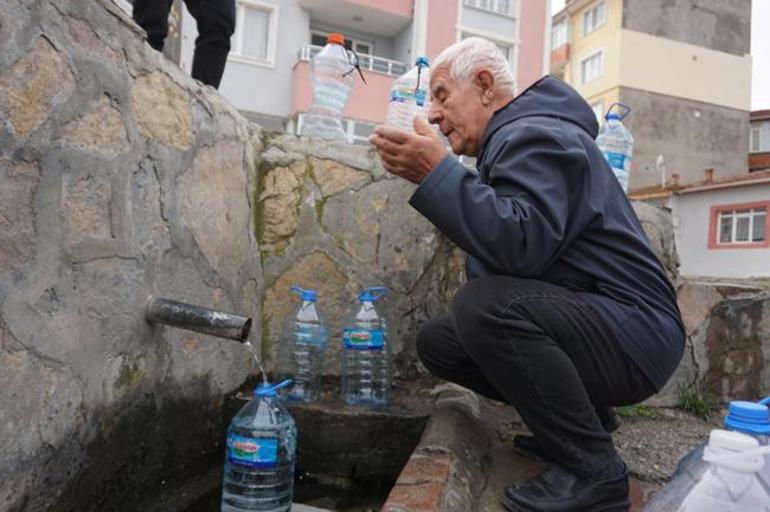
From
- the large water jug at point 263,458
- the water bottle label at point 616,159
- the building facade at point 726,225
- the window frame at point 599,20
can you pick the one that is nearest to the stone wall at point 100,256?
the large water jug at point 263,458

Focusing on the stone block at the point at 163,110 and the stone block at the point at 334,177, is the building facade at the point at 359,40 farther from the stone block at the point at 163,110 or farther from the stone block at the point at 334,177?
the stone block at the point at 163,110

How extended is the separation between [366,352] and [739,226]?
16.0 meters

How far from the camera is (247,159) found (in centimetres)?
281

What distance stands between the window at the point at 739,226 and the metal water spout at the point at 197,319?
16.3 meters

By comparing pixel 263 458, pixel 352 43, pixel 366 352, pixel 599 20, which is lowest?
pixel 263 458

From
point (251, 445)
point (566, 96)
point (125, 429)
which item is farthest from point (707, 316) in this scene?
point (125, 429)

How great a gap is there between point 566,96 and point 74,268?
5.15 feet

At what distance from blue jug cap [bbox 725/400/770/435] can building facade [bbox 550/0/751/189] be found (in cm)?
2116

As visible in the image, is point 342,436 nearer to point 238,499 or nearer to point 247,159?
point 238,499

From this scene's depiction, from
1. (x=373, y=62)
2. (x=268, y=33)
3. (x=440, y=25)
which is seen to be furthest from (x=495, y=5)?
(x=268, y=33)

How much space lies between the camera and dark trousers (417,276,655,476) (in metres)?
1.60

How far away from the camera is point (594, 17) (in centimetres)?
2319

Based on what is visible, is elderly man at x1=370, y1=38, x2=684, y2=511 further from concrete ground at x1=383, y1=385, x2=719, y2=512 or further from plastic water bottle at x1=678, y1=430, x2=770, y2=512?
plastic water bottle at x1=678, y1=430, x2=770, y2=512

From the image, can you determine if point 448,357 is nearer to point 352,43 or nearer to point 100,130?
point 100,130
